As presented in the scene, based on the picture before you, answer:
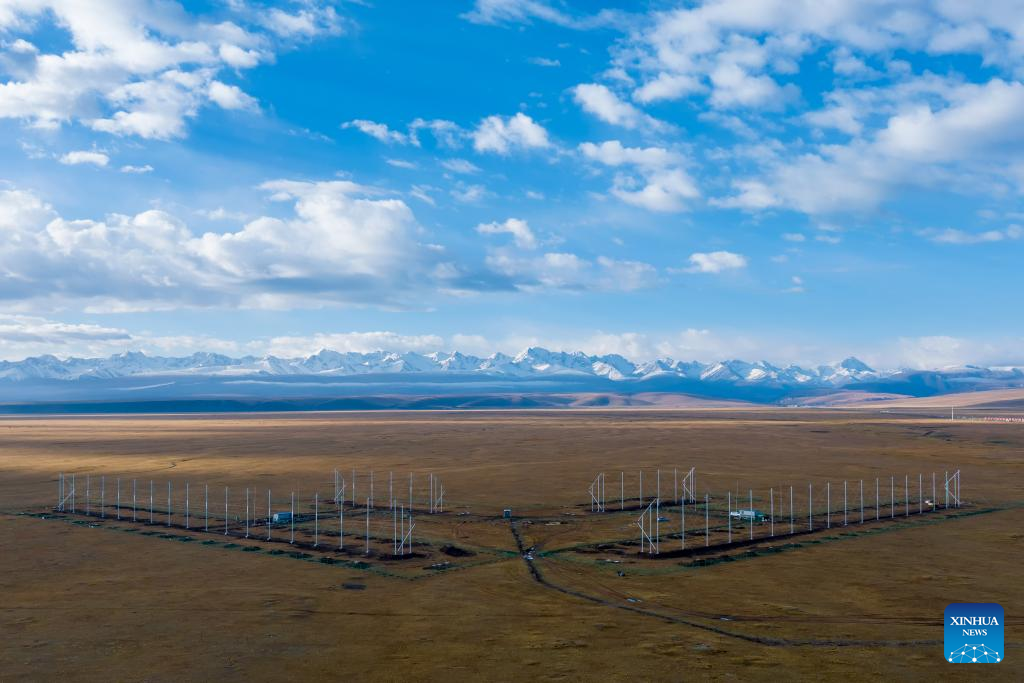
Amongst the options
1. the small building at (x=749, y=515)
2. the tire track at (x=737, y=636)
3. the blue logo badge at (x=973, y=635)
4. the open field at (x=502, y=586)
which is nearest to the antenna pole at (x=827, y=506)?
the open field at (x=502, y=586)

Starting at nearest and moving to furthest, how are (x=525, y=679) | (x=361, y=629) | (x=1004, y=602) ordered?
(x=525, y=679) < (x=361, y=629) < (x=1004, y=602)

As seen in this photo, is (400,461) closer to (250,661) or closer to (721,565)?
(721,565)

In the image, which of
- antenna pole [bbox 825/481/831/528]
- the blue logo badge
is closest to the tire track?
the blue logo badge

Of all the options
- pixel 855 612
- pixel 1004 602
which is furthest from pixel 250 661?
pixel 1004 602

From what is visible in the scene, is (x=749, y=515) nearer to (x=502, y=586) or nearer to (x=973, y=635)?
(x=502, y=586)

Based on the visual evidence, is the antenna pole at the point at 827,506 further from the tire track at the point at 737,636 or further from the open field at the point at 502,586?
the tire track at the point at 737,636

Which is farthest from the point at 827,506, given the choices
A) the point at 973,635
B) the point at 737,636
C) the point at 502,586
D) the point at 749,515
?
the point at 502,586
